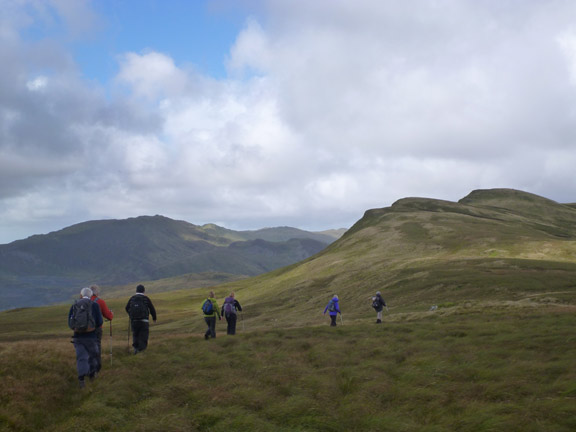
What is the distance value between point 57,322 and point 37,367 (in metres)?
119

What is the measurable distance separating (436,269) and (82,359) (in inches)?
2339

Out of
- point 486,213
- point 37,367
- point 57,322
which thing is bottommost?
point 57,322

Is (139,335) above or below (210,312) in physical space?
below

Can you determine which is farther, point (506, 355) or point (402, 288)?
point (402, 288)

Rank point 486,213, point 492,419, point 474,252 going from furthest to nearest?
point 486,213
point 474,252
point 492,419

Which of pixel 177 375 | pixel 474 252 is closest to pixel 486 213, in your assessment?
pixel 474 252

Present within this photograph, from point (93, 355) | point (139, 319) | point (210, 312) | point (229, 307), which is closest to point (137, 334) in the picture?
point (139, 319)

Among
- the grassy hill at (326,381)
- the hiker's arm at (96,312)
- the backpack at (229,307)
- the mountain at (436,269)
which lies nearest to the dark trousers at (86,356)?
the grassy hill at (326,381)

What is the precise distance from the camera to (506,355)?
19047 mm

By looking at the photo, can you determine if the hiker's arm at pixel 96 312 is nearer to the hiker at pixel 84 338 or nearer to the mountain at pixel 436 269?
the hiker at pixel 84 338

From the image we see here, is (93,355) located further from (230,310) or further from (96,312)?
(230,310)

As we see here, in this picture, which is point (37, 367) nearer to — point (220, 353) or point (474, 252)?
point (220, 353)

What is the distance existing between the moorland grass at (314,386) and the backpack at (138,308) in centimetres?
193

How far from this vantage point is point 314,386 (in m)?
16.8
